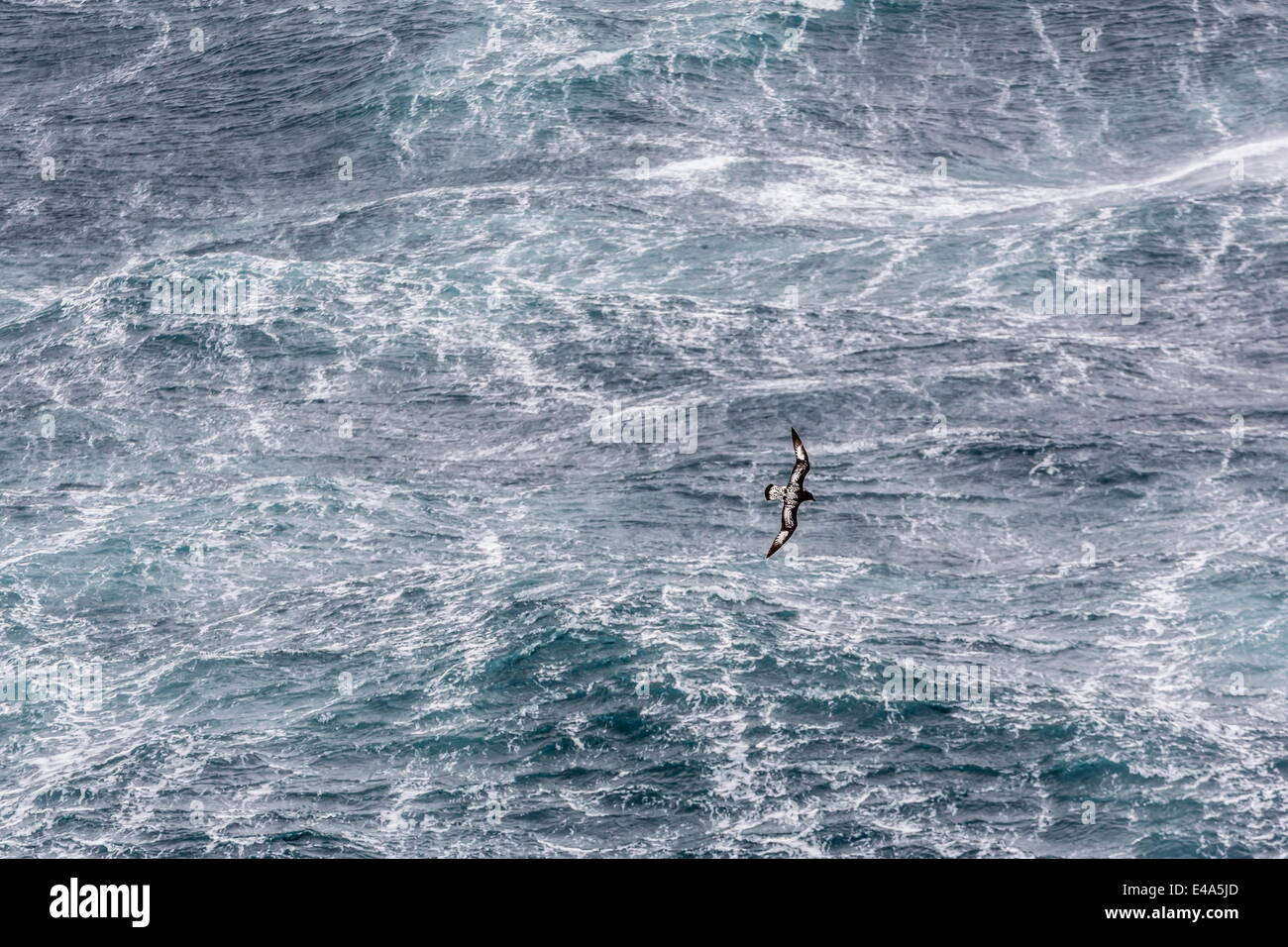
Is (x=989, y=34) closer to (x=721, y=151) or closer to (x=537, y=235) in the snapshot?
(x=721, y=151)

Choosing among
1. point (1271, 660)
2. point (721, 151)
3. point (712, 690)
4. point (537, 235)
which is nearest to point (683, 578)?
point (712, 690)

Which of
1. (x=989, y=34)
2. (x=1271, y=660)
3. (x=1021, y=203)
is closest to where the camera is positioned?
(x=1271, y=660)

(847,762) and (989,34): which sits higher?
(989,34)

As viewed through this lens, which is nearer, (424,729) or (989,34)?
(424,729)
